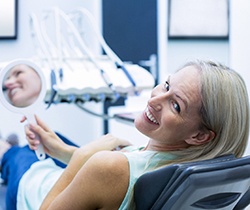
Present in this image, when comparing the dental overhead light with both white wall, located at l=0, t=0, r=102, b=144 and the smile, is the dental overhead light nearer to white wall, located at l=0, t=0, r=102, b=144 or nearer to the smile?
the smile

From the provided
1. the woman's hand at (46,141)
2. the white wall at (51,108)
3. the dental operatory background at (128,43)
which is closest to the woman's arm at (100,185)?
the woman's hand at (46,141)

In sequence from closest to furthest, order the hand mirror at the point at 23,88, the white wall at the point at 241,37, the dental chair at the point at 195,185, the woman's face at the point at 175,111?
1. the dental chair at the point at 195,185
2. the woman's face at the point at 175,111
3. the hand mirror at the point at 23,88
4. the white wall at the point at 241,37

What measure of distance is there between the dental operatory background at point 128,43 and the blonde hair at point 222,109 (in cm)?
125

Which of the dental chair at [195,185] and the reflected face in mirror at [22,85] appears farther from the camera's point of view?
the reflected face in mirror at [22,85]

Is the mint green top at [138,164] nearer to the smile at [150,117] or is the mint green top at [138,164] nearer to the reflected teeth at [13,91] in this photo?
the smile at [150,117]

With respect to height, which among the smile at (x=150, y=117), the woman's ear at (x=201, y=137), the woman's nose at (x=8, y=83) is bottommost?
the woman's ear at (x=201, y=137)

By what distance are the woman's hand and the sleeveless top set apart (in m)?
0.09

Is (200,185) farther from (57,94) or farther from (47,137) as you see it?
(57,94)

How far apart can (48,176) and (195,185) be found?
30.7 inches

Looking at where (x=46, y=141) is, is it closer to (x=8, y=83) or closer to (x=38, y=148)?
(x=38, y=148)

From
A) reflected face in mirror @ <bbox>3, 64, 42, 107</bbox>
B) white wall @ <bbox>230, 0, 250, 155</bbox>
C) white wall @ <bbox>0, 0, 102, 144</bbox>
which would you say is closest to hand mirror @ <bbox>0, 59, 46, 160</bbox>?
reflected face in mirror @ <bbox>3, 64, 42, 107</bbox>

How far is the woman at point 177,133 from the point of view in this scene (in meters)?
1.07

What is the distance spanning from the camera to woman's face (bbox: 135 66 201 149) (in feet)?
3.58

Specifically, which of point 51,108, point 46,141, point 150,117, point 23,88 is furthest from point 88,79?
point 51,108
